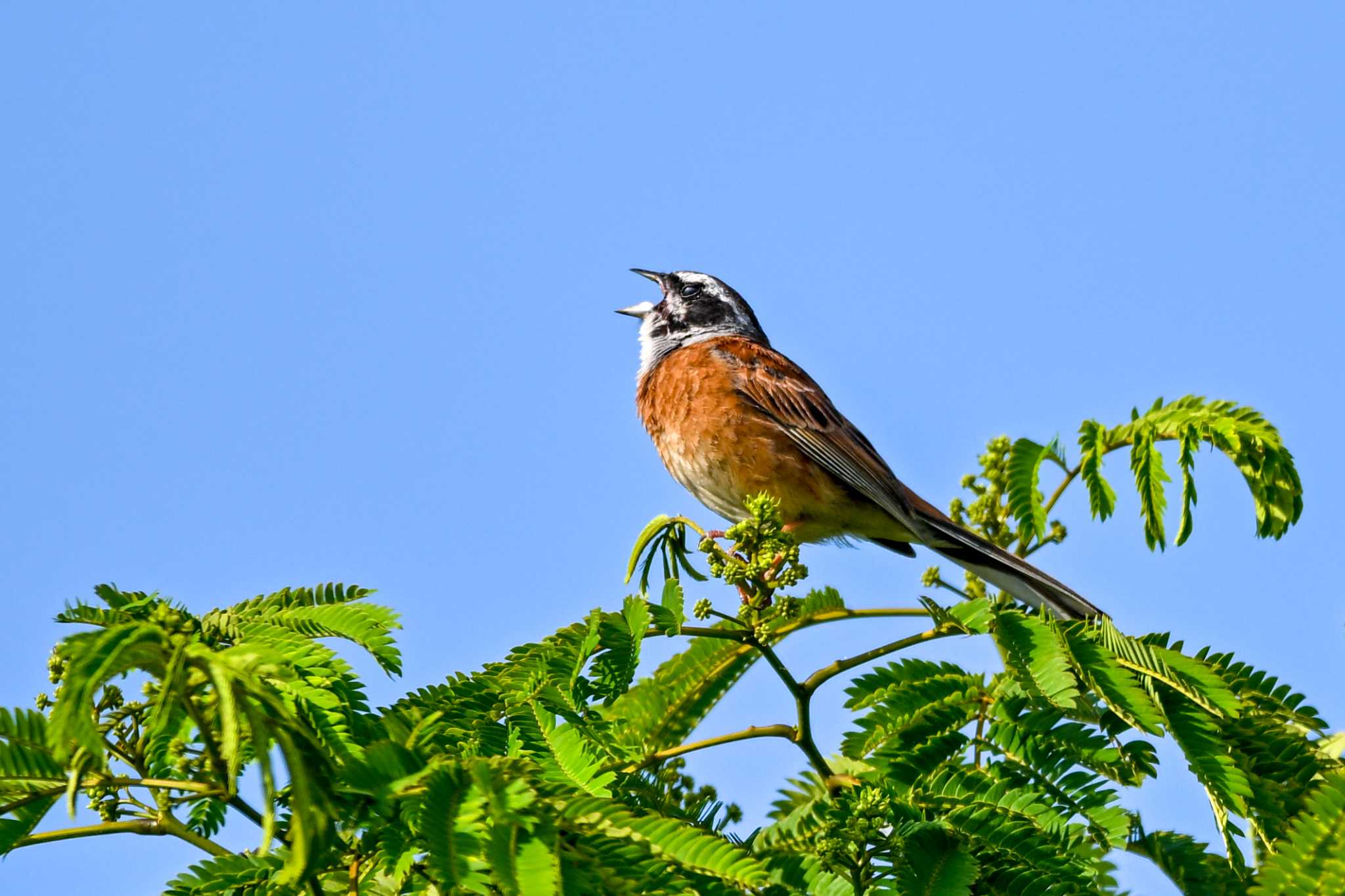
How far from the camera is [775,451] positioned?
20.3 ft

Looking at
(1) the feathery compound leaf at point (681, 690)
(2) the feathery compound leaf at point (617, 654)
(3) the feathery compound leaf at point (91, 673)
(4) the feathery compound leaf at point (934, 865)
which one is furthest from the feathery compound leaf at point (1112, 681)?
(3) the feathery compound leaf at point (91, 673)

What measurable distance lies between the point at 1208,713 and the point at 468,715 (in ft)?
5.62

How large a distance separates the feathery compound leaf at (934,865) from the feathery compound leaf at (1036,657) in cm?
49

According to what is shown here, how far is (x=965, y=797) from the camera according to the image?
Answer: 3.06 meters

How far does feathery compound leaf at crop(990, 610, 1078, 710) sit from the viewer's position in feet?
10.6

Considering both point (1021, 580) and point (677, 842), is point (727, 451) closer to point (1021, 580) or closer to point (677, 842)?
point (1021, 580)

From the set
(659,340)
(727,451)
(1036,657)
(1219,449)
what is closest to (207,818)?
(1036,657)

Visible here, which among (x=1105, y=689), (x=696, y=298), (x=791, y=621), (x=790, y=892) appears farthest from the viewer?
(x=696, y=298)

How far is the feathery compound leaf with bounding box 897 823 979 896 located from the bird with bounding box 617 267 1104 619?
2.87 m

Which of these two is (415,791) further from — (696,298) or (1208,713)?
(696,298)

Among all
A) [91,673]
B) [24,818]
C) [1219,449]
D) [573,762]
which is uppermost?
[1219,449]

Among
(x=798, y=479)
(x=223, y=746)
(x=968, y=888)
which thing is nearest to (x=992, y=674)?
(x=968, y=888)

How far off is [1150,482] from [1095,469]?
208 millimetres

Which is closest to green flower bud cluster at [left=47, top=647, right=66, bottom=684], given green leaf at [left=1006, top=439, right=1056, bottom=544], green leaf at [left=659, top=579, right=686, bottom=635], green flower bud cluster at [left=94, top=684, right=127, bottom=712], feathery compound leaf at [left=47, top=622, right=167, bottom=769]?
green flower bud cluster at [left=94, top=684, right=127, bottom=712]
